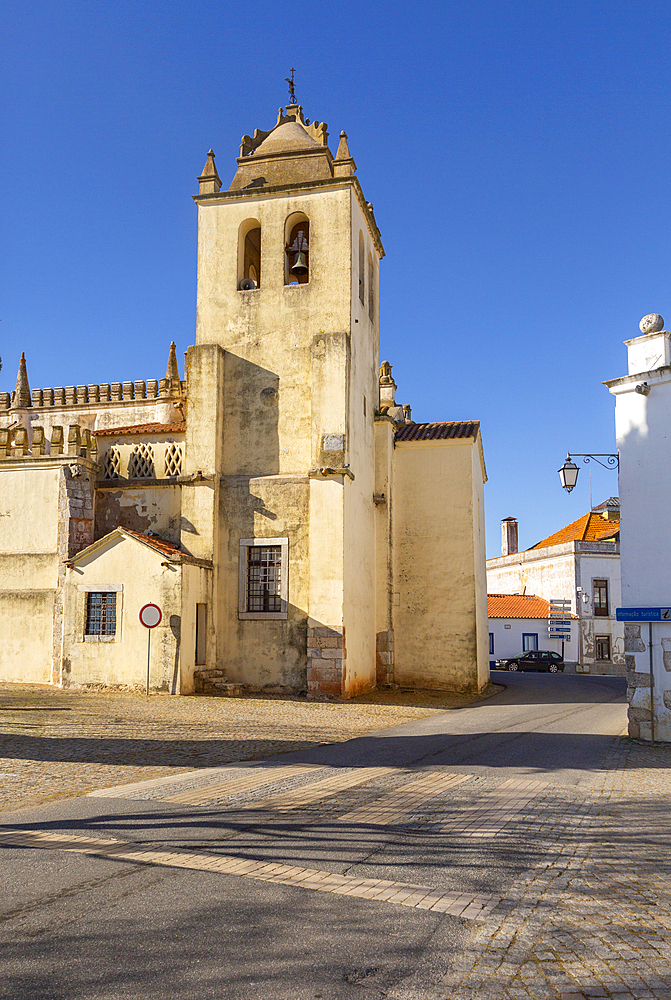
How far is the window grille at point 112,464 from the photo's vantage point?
946 inches

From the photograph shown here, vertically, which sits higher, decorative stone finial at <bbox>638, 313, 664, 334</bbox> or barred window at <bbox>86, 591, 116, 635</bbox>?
decorative stone finial at <bbox>638, 313, 664, 334</bbox>

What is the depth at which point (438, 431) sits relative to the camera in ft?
87.7

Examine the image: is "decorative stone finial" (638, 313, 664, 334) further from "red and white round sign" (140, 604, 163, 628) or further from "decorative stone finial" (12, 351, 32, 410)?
"decorative stone finial" (12, 351, 32, 410)

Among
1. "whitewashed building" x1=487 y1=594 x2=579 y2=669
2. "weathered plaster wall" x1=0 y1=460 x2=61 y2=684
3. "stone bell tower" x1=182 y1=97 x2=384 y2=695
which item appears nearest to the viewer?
"stone bell tower" x1=182 y1=97 x2=384 y2=695

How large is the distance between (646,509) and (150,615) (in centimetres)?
1122

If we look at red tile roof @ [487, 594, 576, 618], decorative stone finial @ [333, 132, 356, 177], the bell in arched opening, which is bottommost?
red tile roof @ [487, 594, 576, 618]

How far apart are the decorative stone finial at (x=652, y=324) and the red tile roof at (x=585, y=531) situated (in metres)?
35.1

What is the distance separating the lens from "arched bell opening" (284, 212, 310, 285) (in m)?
23.4

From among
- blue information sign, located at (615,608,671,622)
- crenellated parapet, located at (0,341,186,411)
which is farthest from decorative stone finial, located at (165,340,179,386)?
blue information sign, located at (615,608,671,622)

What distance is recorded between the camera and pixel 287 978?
3.73 metres

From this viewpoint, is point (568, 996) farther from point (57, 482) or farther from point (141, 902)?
point (57, 482)

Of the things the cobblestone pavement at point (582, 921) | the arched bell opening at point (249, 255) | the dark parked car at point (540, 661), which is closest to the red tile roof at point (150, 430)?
the arched bell opening at point (249, 255)

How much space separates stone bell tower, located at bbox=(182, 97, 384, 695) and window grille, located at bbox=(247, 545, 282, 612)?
0.04m

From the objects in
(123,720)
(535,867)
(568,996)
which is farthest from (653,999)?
(123,720)
